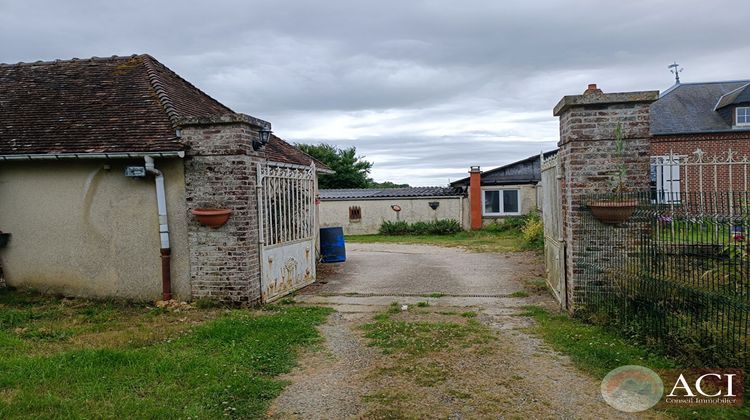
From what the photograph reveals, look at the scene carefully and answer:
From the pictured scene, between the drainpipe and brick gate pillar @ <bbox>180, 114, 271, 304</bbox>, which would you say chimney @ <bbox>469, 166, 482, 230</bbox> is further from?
the drainpipe

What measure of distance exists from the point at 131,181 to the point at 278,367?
4534 millimetres

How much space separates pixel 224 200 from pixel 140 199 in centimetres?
147

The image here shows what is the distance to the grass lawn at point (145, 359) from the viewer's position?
12.8ft

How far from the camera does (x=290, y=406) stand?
3.99 metres

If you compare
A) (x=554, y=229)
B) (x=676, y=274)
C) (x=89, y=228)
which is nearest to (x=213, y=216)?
(x=89, y=228)

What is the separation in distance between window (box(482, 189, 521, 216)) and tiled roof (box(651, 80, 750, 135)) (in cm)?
662

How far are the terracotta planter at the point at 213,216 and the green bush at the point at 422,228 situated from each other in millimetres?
17158

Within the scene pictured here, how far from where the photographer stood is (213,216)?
731 centimetres

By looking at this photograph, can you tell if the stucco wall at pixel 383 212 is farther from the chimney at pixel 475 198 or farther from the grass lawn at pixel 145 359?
the grass lawn at pixel 145 359

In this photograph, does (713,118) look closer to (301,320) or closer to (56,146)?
(301,320)

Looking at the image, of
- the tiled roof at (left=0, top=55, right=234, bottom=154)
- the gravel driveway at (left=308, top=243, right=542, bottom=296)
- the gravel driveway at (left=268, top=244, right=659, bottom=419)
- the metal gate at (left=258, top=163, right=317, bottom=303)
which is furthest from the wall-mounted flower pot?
the gravel driveway at (left=308, top=243, right=542, bottom=296)

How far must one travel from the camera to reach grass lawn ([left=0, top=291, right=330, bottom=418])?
3904mm

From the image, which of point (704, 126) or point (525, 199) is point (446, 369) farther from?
point (704, 126)

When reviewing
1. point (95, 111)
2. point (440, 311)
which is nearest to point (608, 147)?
point (440, 311)
